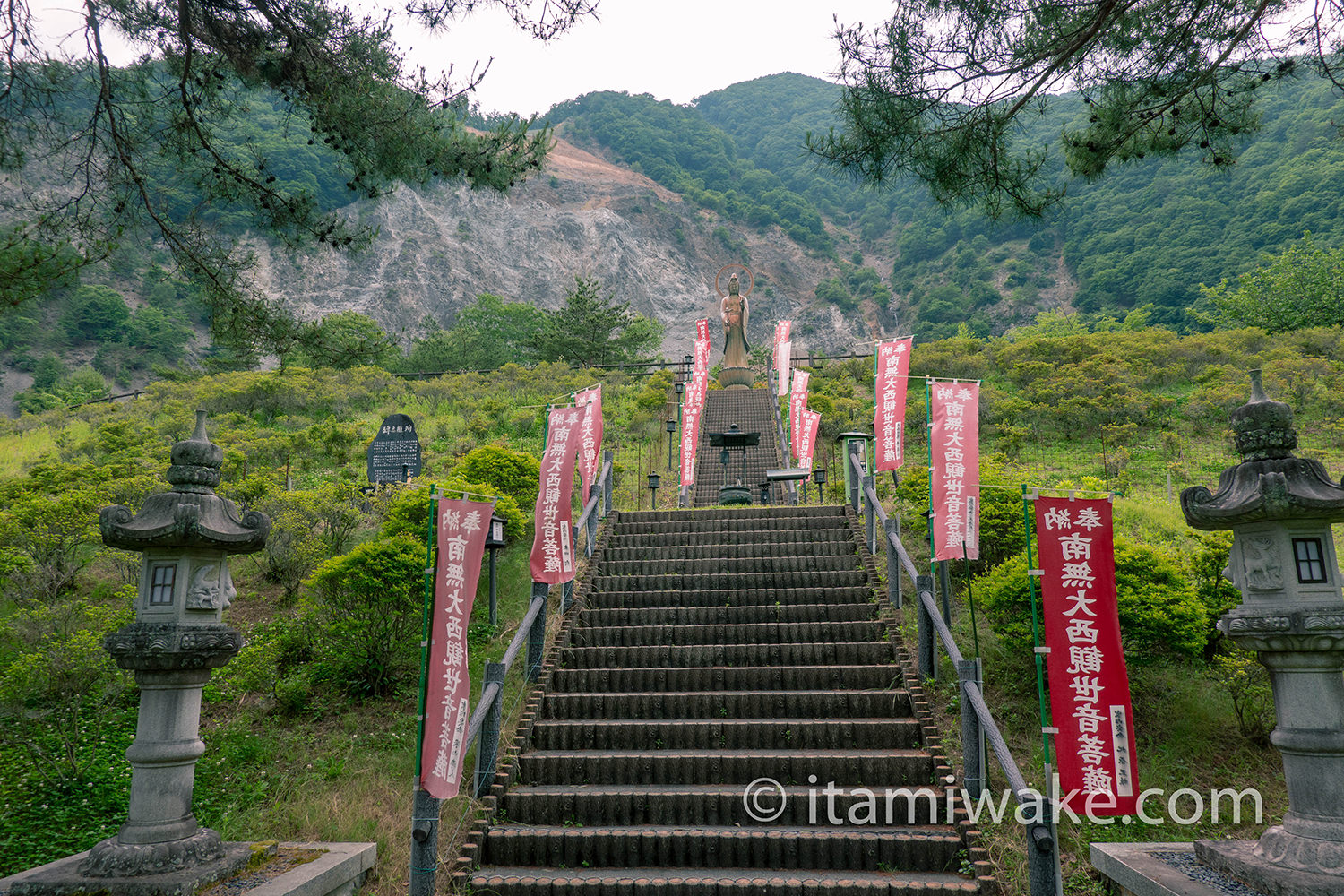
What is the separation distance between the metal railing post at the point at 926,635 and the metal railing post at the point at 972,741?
3.74ft

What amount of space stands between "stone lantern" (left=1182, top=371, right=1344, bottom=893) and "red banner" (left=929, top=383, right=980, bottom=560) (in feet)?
8.41

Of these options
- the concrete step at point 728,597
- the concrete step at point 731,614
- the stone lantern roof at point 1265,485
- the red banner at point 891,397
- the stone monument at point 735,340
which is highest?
the stone monument at point 735,340

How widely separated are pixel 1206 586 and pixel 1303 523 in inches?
122

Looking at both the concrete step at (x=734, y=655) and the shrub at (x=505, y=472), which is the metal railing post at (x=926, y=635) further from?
the shrub at (x=505, y=472)

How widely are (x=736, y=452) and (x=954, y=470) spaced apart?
10388 mm

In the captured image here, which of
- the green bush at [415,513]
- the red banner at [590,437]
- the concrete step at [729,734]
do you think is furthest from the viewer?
the red banner at [590,437]

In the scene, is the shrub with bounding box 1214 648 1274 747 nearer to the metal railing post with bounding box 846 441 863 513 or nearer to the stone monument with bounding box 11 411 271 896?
the metal railing post with bounding box 846 441 863 513

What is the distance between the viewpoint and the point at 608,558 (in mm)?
8750

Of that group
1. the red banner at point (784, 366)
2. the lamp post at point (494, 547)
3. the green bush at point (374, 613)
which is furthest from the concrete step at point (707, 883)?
the red banner at point (784, 366)

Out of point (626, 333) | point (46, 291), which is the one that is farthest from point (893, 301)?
point (46, 291)

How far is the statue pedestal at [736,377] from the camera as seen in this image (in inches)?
941

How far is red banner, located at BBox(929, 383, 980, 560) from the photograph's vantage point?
6.53 metres

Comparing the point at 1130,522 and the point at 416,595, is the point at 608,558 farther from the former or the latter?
the point at 1130,522

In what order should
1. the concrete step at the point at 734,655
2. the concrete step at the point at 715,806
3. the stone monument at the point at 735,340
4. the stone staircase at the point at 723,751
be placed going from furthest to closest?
the stone monument at the point at 735,340
the concrete step at the point at 734,655
the concrete step at the point at 715,806
the stone staircase at the point at 723,751
